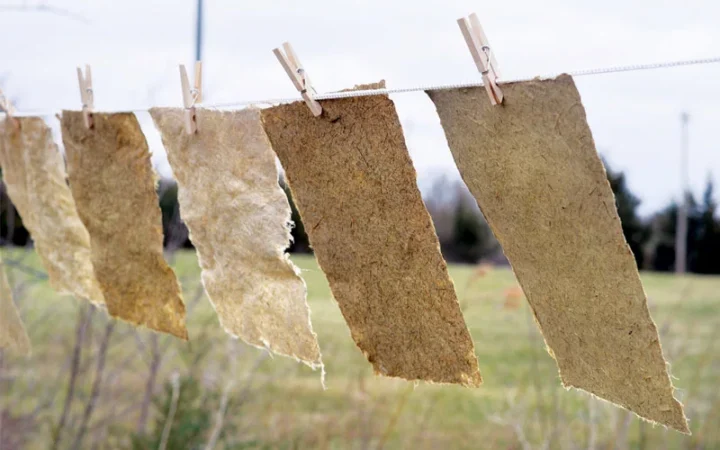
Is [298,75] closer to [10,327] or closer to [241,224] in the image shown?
[241,224]

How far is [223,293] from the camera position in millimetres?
1000

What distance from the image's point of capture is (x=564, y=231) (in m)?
0.72

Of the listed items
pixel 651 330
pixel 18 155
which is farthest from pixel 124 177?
pixel 651 330

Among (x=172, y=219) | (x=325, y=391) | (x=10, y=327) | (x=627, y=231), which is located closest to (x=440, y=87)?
(x=10, y=327)

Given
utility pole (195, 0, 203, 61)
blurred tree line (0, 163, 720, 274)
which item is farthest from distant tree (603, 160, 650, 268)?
utility pole (195, 0, 203, 61)

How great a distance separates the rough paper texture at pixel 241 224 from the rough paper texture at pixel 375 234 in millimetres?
46

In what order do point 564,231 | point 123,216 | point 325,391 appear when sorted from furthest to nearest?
point 325,391, point 123,216, point 564,231

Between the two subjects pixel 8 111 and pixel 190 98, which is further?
pixel 8 111

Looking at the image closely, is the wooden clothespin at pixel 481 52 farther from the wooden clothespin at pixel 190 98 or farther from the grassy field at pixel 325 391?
the grassy field at pixel 325 391

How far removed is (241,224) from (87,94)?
1.06 feet

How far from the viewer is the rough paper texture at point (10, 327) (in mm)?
1331

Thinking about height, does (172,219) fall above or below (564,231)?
below

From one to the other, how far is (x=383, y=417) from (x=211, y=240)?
9.08ft

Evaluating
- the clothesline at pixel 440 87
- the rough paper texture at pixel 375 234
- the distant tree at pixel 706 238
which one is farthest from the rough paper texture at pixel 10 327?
the distant tree at pixel 706 238
